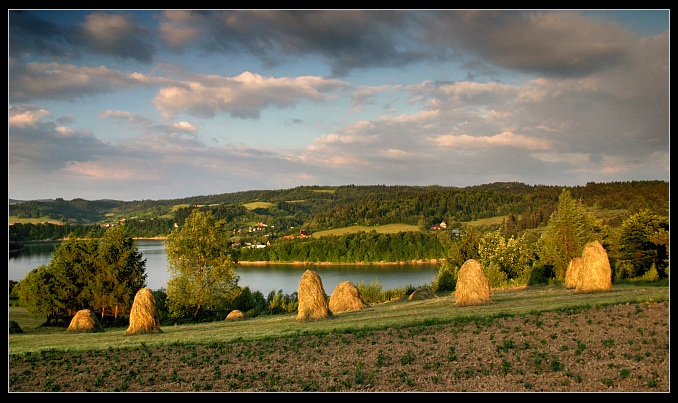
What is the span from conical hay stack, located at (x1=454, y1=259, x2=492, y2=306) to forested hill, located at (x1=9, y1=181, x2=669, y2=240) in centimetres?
3123

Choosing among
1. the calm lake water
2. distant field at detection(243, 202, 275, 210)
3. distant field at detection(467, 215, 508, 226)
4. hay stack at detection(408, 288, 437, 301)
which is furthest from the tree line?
distant field at detection(243, 202, 275, 210)

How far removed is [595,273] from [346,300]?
10768 millimetres

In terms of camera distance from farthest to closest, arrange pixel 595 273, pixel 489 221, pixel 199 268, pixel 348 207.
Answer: pixel 348 207 → pixel 489 221 → pixel 199 268 → pixel 595 273

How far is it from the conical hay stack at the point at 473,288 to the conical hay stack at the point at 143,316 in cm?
1180

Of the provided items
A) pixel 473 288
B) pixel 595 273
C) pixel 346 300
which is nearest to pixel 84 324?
pixel 346 300

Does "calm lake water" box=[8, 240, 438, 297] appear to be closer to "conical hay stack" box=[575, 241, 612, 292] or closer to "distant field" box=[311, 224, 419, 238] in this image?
"distant field" box=[311, 224, 419, 238]

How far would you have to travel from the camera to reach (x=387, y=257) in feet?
279

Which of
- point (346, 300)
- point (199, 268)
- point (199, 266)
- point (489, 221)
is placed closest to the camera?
point (346, 300)

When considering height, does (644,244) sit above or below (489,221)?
below

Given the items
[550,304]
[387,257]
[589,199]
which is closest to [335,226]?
[387,257]

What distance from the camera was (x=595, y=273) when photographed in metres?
19.9

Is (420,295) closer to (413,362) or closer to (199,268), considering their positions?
(199,268)

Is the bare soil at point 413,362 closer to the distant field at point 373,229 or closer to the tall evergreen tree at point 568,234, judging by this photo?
the tall evergreen tree at point 568,234

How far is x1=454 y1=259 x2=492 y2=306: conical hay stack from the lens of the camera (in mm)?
18828
